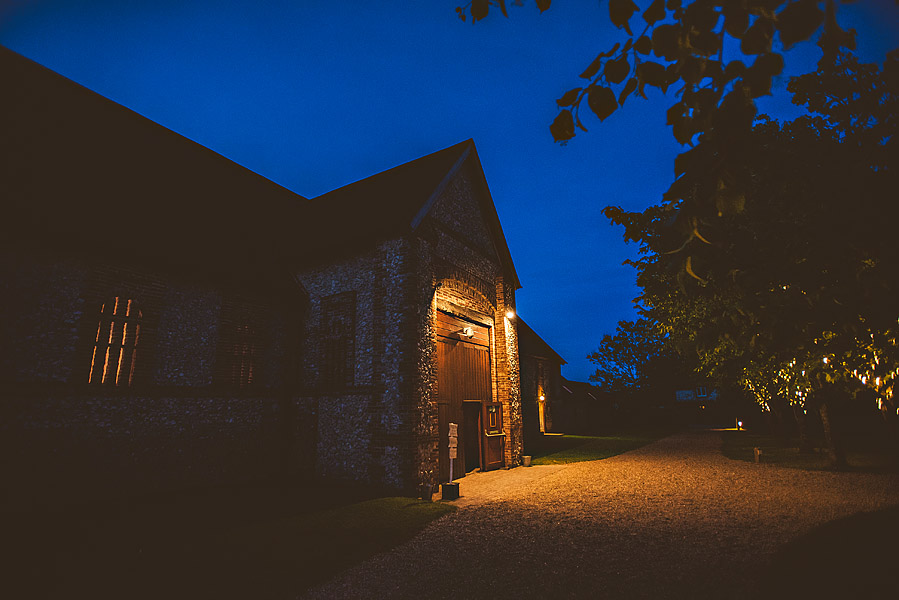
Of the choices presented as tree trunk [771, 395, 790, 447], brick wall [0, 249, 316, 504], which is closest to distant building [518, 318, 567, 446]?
tree trunk [771, 395, 790, 447]

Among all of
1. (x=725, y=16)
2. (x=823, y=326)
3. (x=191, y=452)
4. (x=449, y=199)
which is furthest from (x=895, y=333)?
(x=191, y=452)

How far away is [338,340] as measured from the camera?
12.6 metres

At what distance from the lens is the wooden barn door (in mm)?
12672

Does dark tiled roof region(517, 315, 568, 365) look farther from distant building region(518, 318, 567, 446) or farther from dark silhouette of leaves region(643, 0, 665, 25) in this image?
dark silhouette of leaves region(643, 0, 665, 25)

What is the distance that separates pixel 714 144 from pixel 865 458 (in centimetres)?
2030

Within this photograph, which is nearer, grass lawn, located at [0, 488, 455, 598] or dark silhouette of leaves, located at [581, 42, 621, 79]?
dark silhouette of leaves, located at [581, 42, 621, 79]

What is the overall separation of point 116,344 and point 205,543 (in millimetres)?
5583

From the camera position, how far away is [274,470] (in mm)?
12414

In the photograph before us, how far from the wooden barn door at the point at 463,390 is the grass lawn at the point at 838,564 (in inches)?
316

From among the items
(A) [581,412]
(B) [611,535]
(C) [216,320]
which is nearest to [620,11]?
(B) [611,535]

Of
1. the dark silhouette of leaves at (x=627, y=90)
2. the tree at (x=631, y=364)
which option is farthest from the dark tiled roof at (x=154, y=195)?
the tree at (x=631, y=364)

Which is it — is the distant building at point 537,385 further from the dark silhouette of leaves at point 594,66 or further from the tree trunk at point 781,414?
the dark silhouette of leaves at point 594,66

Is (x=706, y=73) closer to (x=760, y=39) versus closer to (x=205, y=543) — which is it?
(x=760, y=39)

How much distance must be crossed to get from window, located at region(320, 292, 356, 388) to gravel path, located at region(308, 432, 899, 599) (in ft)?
14.8
